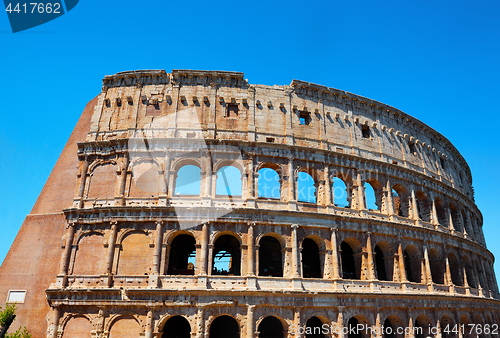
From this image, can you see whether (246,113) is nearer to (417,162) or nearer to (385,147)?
(385,147)

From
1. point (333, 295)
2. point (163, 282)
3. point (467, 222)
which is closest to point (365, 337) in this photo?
point (333, 295)

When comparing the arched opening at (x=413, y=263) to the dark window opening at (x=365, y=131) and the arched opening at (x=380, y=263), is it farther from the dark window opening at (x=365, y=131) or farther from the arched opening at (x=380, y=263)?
the dark window opening at (x=365, y=131)

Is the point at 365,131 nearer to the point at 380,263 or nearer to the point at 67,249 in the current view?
the point at 380,263

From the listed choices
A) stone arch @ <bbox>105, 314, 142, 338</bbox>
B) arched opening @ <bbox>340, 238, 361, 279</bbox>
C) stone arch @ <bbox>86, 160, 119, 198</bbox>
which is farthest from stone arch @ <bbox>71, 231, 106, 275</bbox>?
arched opening @ <bbox>340, 238, 361, 279</bbox>

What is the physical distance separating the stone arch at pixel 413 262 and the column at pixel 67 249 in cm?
2102

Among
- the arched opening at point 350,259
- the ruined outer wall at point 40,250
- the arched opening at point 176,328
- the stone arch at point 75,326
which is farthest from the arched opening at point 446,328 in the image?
the ruined outer wall at point 40,250

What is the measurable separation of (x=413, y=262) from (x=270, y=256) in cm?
1018

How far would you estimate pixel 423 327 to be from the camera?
22531mm

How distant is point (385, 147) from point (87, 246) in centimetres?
2083

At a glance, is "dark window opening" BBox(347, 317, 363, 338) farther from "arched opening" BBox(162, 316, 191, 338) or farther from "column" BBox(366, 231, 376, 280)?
"arched opening" BBox(162, 316, 191, 338)

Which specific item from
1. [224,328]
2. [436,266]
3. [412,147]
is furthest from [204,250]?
[412,147]

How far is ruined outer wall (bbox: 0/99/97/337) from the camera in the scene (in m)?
19.0

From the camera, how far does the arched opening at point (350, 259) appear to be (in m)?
21.9

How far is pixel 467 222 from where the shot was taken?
3047 centimetres
